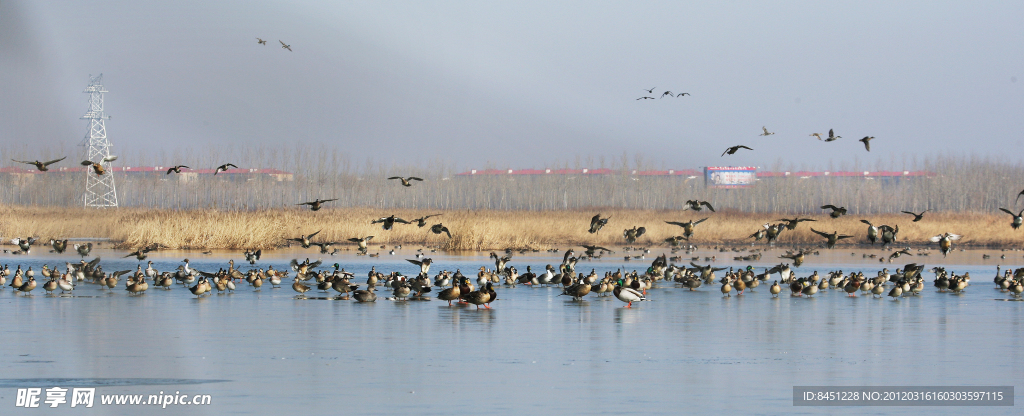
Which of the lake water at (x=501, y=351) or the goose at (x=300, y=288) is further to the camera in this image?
the goose at (x=300, y=288)

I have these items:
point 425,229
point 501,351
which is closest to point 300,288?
point 501,351

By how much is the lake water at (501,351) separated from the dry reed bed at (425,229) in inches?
968

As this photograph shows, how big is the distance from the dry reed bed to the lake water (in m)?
24.6

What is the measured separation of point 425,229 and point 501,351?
45.5 metres

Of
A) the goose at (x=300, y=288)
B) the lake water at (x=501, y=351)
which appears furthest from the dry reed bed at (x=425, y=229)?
the lake water at (x=501, y=351)

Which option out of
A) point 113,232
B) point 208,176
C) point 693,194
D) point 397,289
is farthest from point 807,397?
point 693,194

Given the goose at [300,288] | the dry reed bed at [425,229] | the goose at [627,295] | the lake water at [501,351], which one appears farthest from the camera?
the dry reed bed at [425,229]

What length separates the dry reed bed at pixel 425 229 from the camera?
49.6 meters

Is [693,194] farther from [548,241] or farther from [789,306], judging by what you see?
[789,306]

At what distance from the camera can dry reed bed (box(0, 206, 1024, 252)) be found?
4962cm

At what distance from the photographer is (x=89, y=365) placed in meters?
13.3

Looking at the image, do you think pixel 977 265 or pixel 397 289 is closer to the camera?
pixel 397 289

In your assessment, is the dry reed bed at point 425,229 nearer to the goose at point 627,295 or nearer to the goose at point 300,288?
the goose at point 300,288

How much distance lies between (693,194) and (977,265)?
121 meters
